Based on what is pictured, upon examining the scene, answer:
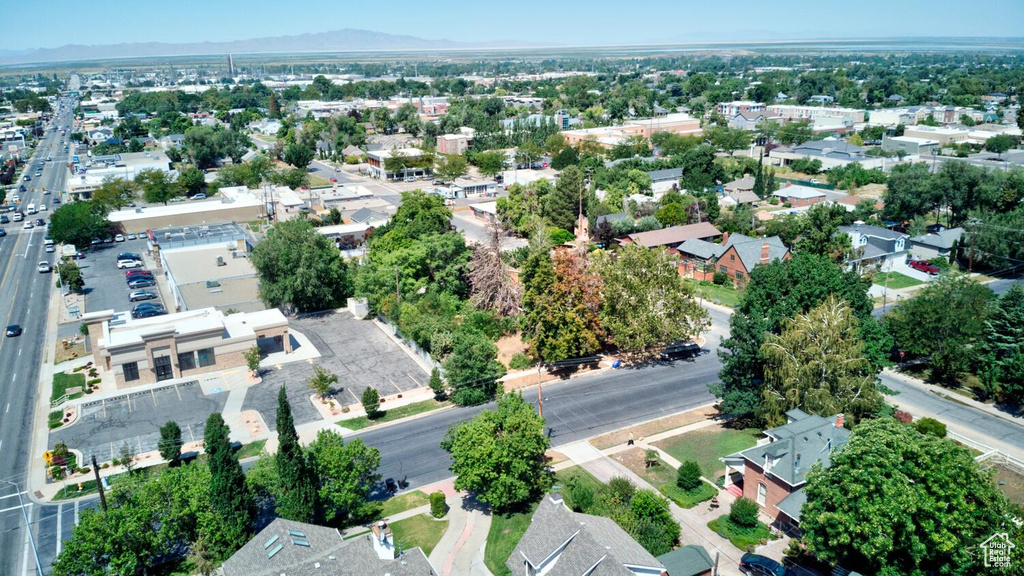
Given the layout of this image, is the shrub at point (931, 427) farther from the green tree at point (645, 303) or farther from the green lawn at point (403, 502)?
the green lawn at point (403, 502)

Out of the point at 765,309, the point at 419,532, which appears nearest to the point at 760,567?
the point at 419,532

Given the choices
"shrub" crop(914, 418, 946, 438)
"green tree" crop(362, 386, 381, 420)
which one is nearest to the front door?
"green tree" crop(362, 386, 381, 420)

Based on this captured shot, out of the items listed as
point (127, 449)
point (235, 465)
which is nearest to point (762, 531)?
point (235, 465)

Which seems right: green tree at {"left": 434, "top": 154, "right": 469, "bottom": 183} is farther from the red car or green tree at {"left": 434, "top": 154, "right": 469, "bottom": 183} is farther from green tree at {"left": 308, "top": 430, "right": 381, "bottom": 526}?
green tree at {"left": 308, "top": 430, "right": 381, "bottom": 526}

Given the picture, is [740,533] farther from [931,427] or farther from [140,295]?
[140,295]

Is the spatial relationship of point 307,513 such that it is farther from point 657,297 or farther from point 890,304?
point 890,304

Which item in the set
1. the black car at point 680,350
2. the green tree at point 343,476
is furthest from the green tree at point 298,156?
the green tree at point 343,476
